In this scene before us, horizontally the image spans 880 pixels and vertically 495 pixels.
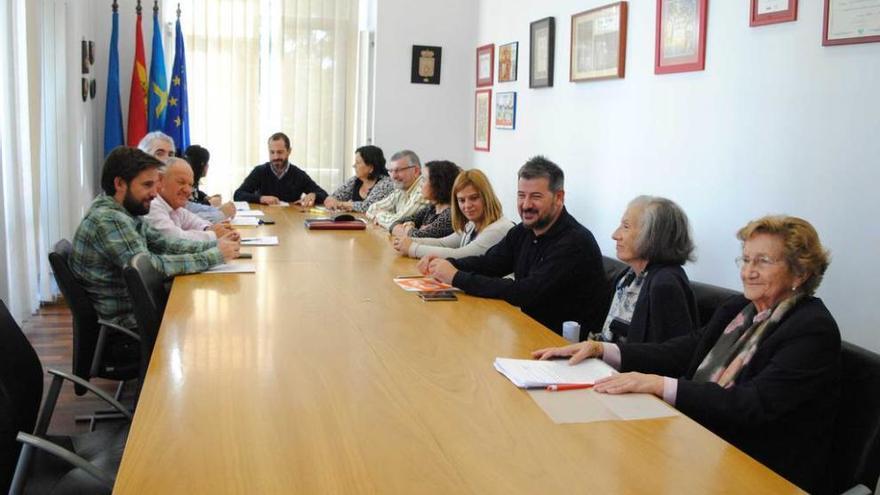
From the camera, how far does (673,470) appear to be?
1592mm

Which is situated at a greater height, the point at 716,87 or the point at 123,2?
the point at 123,2

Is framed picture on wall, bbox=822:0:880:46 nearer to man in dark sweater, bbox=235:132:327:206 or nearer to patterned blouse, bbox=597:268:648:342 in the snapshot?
patterned blouse, bbox=597:268:648:342

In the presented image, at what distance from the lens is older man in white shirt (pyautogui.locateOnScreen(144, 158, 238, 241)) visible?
14.2ft

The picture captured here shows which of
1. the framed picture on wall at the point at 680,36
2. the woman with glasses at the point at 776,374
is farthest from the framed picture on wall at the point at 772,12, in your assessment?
the woman with glasses at the point at 776,374

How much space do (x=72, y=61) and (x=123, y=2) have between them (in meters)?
1.30

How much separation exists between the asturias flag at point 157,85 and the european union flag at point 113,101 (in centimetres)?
30

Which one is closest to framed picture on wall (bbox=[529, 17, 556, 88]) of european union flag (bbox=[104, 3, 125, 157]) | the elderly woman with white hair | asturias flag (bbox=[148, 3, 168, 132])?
the elderly woman with white hair

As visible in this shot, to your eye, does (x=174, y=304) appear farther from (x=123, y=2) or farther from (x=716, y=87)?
(x=123, y=2)

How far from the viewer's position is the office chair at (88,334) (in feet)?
10.6

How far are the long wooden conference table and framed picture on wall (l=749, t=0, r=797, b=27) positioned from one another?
161 centimetres

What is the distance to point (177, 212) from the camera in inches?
187

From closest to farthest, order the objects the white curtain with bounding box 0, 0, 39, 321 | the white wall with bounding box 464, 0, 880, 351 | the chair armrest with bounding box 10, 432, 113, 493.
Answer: the chair armrest with bounding box 10, 432, 113, 493
the white wall with bounding box 464, 0, 880, 351
the white curtain with bounding box 0, 0, 39, 321

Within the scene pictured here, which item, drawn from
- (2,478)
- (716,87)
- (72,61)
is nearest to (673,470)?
(2,478)

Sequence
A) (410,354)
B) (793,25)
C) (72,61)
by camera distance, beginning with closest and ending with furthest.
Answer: (410,354) → (793,25) → (72,61)
